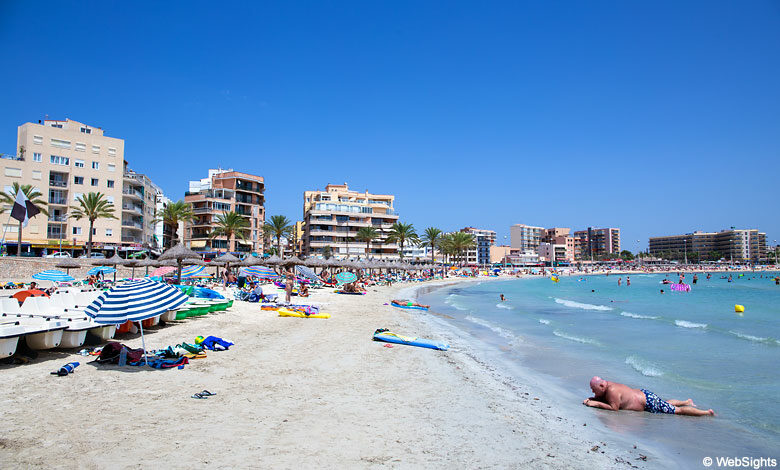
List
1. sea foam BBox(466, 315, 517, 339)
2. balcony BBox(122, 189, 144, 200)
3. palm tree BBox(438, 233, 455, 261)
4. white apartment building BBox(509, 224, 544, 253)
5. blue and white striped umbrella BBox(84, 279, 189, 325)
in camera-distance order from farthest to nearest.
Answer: white apartment building BBox(509, 224, 544, 253) → palm tree BBox(438, 233, 455, 261) → balcony BBox(122, 189, 144, 200) → sea foam BBox(466, 315, 517, 339) → blue and white striped umbrella BBox(84, 279, 189, 325)

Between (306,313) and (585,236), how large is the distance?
203068mm

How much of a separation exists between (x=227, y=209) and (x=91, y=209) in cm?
2194

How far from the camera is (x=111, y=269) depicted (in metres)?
35.2

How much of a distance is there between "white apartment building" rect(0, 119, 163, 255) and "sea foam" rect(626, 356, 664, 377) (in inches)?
2108

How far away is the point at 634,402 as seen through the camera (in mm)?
8445

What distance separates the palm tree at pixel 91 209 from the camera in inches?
1770

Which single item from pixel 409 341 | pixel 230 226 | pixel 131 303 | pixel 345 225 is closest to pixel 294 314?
pixel 409 341

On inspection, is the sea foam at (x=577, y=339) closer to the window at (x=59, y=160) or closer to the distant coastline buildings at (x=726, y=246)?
the window at (x=59, y=160)

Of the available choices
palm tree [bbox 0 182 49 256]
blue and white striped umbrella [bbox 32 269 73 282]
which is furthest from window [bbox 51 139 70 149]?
blue and white striped umbrella [bbox 32 269 73 282]

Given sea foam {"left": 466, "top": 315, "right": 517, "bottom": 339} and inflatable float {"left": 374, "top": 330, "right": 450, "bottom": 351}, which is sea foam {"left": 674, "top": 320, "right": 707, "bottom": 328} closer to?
sea foam {"left": 466, "top": 315, "right": 517, "bottom": 339}

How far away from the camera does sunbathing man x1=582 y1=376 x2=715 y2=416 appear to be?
8.26 metres

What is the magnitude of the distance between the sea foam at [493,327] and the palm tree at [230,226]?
1686 inches

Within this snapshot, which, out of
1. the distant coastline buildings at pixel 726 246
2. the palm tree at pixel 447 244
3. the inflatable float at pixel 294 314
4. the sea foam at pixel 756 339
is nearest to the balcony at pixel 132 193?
the inflatable float at pixel 294 314

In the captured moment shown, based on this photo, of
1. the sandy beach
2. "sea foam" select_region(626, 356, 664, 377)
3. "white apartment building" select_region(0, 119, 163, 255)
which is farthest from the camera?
"white apartment building" select_region(0, 119, 163, 255)
